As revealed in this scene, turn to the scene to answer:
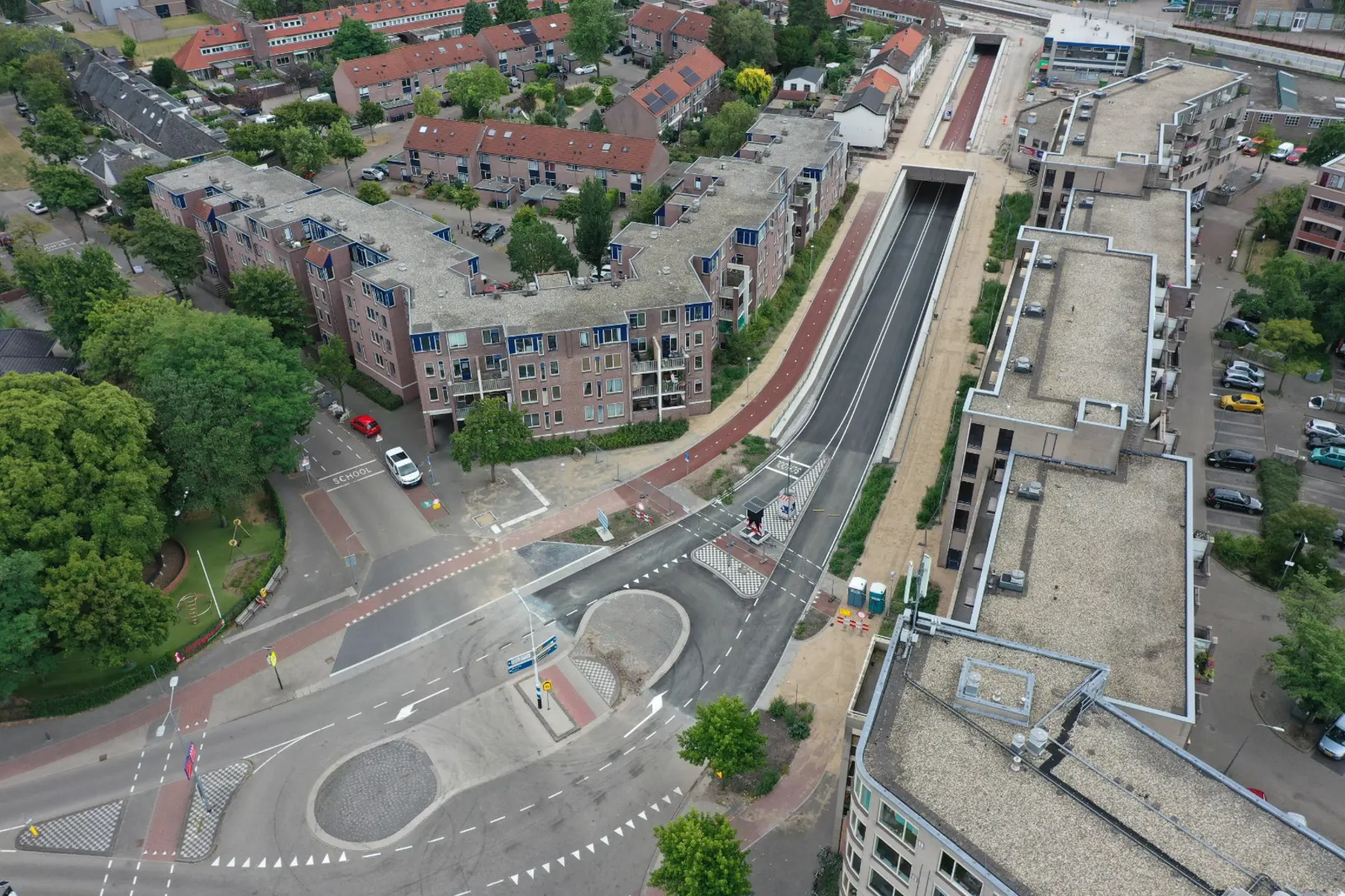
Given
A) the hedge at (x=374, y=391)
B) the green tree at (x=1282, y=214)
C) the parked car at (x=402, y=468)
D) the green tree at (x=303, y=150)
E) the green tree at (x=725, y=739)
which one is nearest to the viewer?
the green tree at (x=725, y=739)

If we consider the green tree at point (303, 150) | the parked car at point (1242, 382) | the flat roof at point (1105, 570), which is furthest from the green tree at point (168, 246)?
the parked car at point (1242, 382)

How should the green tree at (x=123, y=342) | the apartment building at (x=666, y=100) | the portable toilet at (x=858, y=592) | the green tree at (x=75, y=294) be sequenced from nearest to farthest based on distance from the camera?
the portable toilet at (x=858, y=592) → the green tree at (x=123, y=342) → the green tree at (x=75, y=294) → the apartment building at (x=666, y=100)

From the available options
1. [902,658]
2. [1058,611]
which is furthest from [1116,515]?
[902,658]

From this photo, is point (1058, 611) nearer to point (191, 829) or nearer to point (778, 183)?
point (191, 829)

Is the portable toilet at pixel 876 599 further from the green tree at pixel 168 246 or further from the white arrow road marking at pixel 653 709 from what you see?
the green tree at pixel 168 246

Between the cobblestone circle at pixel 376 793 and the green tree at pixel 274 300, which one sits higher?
the green tree at pixel 274 300

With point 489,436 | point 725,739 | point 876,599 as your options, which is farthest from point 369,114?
point 725,739

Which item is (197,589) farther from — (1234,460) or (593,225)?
(1234,460)

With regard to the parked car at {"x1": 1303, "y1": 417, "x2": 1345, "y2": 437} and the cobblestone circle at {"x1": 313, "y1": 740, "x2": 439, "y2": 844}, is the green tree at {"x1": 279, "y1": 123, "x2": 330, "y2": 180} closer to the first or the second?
the cobblestone circle at {"x1": 313, "y1": 740, "x2": 439, "y2": 844}
